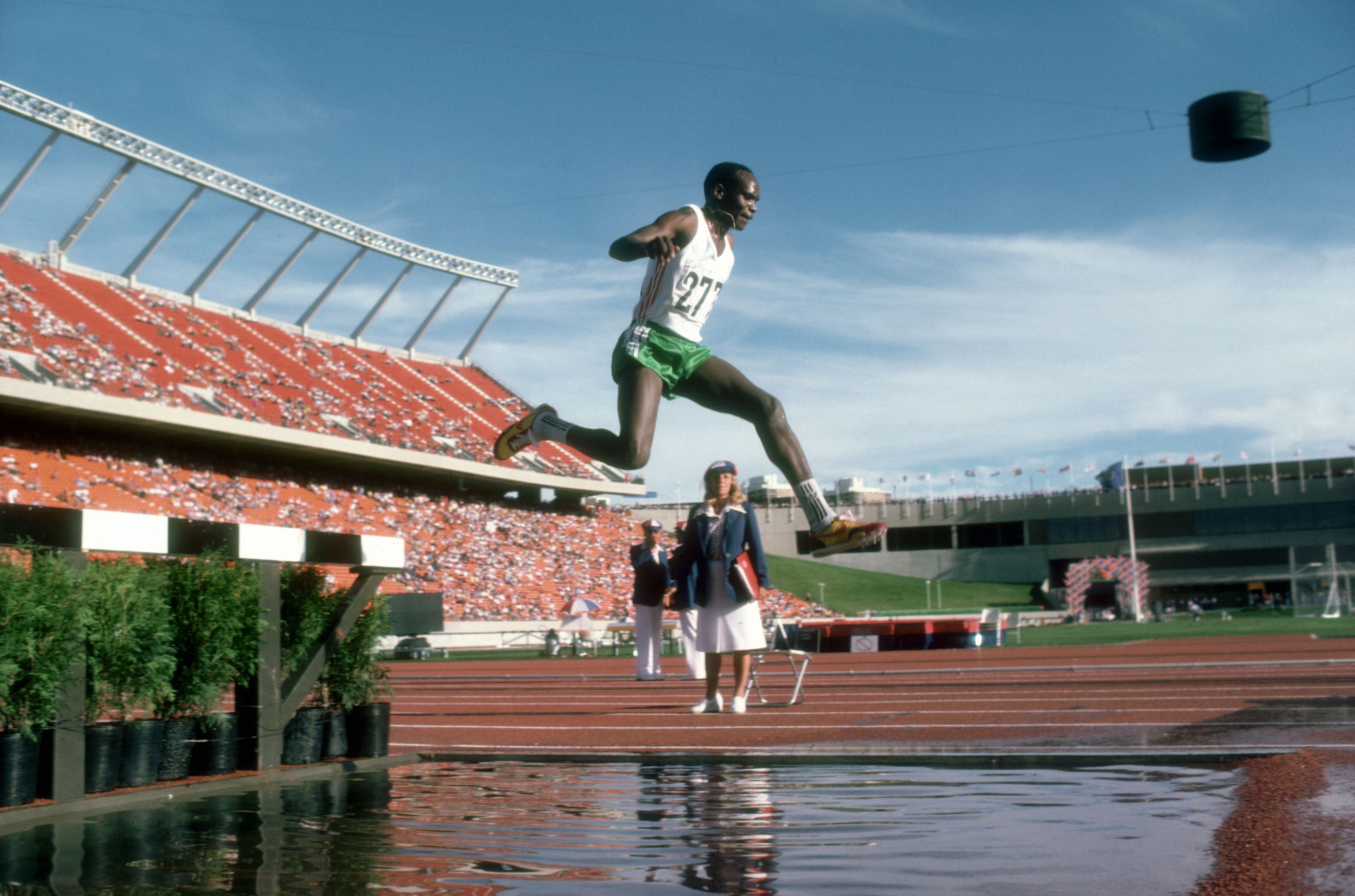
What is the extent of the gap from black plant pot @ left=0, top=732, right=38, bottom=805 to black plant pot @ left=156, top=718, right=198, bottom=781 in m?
0.75

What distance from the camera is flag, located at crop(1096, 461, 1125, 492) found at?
2854 inches

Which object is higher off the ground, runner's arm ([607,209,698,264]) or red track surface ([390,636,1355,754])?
runner's arm ([607,209,698,264])


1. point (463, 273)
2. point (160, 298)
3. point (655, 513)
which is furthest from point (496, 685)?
A: point (655, 513)

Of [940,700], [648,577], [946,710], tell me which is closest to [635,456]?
[946,710]

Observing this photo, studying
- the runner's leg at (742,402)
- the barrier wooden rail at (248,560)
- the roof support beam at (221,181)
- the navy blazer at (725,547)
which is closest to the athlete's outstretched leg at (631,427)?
the runner's leg at (742,402)

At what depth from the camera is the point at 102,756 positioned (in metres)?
5.28

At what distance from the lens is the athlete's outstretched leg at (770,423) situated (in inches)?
186

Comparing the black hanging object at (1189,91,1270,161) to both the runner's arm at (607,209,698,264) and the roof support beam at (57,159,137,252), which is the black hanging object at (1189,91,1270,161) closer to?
the runner's arm at (607,209,698,264)

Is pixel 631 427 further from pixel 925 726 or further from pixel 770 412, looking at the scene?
pixel 925 726

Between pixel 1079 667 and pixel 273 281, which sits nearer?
pixel 1079 667

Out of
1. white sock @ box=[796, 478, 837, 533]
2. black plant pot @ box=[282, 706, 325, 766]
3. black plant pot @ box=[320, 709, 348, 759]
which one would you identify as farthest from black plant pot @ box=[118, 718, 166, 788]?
white sock @ box=[796, 478, 837, 533]

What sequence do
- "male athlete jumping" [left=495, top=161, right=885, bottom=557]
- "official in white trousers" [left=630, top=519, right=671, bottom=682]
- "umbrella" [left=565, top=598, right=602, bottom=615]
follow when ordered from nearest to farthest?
"male athlete jumping" [left=495, top=161, right=885, bottom=557]
"official in white trousers" [left=630, top=519, right=671, bottom=682]
"umbrella" [left=565, top=598, right=602, bottom=615]

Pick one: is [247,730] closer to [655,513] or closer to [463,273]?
[463,273]

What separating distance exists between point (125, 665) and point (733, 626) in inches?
180
